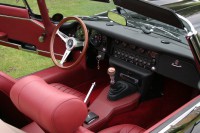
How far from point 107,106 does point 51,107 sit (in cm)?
150

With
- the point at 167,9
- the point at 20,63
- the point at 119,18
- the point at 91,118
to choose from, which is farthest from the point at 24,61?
the point at 167,9

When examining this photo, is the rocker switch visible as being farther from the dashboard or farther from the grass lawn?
the grass lawn

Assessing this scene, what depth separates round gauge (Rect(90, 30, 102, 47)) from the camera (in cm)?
387

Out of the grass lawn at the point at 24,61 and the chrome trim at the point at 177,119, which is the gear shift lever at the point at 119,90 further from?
the grass lawn at the point at 24,61

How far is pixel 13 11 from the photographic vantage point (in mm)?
4516

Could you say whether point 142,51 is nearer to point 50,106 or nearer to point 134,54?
point 134,54

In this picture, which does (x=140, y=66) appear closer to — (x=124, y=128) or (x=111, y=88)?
(x=111, y=88)

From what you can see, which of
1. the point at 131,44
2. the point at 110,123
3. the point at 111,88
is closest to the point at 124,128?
the point at 110,123

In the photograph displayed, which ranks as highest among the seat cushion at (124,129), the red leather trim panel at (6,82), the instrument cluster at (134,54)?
the red leather trim panel at (6,82)

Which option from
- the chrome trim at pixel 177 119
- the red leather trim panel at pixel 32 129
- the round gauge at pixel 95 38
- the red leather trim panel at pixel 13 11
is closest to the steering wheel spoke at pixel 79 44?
the round gauge at pixel 95 38

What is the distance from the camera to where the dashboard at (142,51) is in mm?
3045

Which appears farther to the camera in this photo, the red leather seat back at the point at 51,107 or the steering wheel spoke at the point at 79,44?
the steering wheel spoke at the point at 79,44

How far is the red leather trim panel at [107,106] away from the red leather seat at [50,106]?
1.11 meters

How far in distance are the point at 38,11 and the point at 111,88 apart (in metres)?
1.50
